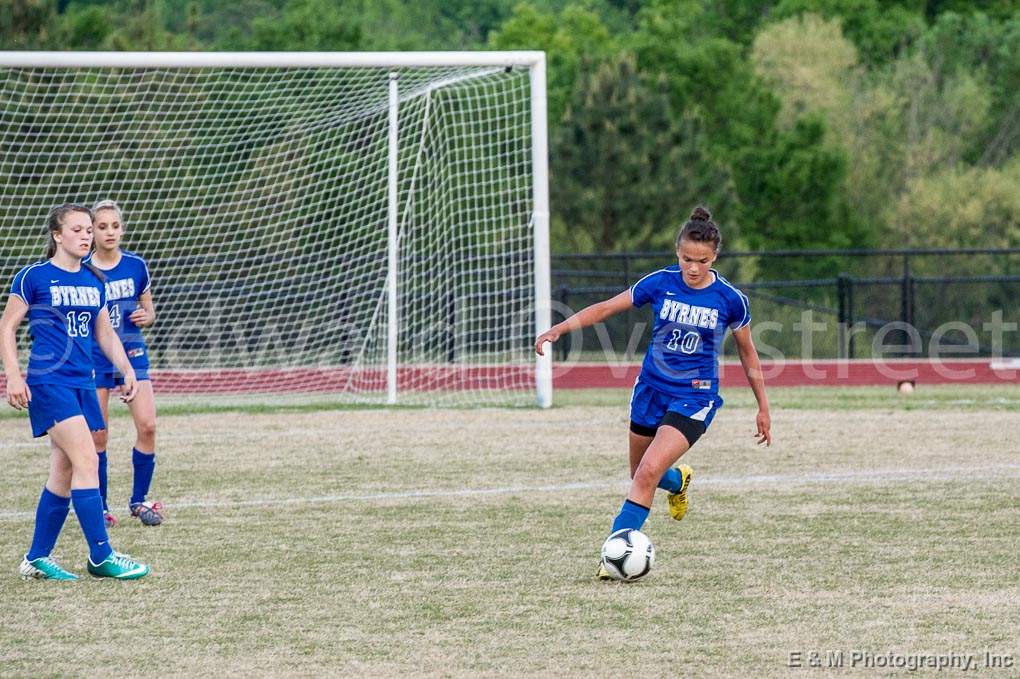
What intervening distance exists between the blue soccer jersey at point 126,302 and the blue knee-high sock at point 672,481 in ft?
10.3

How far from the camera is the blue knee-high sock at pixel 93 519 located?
21.4 ft

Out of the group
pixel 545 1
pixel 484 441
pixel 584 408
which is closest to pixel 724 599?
pixel 484 441

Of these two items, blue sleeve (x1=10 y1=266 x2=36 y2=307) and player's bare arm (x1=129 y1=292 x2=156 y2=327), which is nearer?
blue sleeve (x1=10 y1=266 x2=36 y2=307)

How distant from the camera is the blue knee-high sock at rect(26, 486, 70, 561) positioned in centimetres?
666

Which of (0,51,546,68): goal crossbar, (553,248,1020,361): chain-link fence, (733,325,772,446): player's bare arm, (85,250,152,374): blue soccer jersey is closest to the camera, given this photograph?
(733,325,772,446): player's bare arm

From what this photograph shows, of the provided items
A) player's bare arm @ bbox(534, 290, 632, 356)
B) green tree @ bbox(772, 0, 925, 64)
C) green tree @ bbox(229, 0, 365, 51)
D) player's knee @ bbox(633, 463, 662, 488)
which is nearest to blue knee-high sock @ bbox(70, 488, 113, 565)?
player's bare arm @ bbox(534, 290, 632, 356)

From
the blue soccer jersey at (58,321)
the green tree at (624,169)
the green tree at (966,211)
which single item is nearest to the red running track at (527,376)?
the green tree at (624,169)

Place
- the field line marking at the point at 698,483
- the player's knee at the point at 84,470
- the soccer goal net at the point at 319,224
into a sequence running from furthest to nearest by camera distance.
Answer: the soccer goal net at the point at 319,224
the field line marking at the point at 698,483
the player's knee at the point at 84,470

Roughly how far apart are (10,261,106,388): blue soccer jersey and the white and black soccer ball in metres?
2.56

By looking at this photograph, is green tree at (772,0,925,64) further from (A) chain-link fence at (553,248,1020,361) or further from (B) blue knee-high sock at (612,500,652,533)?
(B) blue knee-high sock at (612,500,652,533)

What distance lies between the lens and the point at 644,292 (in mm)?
6969

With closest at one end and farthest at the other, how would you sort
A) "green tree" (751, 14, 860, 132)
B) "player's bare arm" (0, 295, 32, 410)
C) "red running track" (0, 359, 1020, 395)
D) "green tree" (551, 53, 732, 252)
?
"player's bare arm" (0, 295, 32, 410)
"red running track" (0, 359, 1020, 395)
"green tree" (551, 53, 732, 252)
"green tree" (751, 14, 860, 132)

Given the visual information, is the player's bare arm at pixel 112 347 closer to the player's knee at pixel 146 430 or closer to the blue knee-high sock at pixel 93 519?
the blue knee-high sock at pixel 93 519

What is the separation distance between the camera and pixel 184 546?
737 cm
